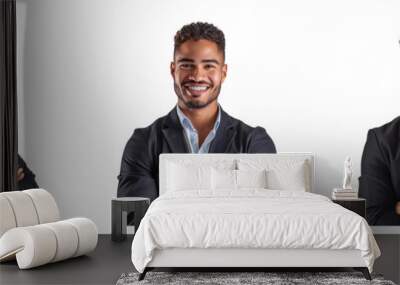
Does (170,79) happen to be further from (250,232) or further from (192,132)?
(250,232)

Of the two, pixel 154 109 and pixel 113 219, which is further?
pixel 154 109

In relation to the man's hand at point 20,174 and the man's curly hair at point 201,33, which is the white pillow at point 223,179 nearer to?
the man's curly hair at point 201,33

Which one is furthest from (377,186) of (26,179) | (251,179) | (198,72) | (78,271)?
(26,179)

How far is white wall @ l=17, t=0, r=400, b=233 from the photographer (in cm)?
764

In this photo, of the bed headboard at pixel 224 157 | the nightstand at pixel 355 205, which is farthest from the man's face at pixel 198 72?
the nightstand at pixel 355 205

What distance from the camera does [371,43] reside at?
7637mm

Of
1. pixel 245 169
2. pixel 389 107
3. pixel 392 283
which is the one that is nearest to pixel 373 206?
pixel 389 107

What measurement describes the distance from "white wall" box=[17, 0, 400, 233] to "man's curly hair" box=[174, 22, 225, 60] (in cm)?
8

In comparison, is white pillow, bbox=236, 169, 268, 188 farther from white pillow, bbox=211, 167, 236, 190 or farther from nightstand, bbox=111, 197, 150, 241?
nightstand, bbox=111, 197, 150, 241

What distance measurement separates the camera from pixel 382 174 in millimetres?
7637

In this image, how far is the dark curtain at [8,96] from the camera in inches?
288

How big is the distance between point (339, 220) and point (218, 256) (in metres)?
0.99

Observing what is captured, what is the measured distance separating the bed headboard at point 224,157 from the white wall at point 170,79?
16 cm

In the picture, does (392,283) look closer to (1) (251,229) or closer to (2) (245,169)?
(1) (251,229)
